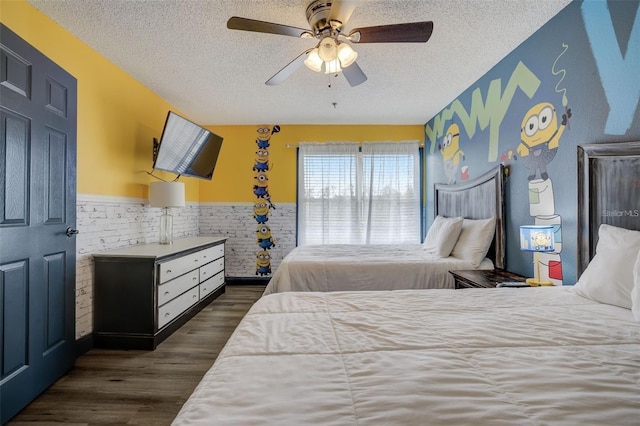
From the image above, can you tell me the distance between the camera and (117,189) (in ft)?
9.89

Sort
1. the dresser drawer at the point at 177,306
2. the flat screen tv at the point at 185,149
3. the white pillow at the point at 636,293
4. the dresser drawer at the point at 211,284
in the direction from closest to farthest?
1. the white pillow at the point at 636,293
2. the dresser drawer at the point at 177,306
3. the flat screen tv at the point at 185,149
4. the dresser drawer at the point at 211,284

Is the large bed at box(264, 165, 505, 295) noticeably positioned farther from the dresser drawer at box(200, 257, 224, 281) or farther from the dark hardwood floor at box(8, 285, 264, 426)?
the dresser drawer at box(200, 257, 224, 281)

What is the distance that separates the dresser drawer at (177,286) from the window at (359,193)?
195cm

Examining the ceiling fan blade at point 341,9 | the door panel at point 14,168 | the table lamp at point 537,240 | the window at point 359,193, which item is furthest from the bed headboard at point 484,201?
the door panel at point 14,168

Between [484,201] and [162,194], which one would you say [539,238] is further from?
[162,194]

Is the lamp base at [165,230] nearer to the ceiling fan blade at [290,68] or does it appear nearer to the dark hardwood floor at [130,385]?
the dark hardwood floor at [130,385]

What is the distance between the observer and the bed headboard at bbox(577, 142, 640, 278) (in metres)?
1.69

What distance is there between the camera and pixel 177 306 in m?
2.98

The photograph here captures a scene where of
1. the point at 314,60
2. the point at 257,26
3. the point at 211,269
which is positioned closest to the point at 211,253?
the point at 211,269

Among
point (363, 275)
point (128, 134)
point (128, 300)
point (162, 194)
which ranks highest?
point (128, 134)

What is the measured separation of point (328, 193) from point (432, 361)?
407 cm

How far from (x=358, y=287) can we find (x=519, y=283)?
1266 mm

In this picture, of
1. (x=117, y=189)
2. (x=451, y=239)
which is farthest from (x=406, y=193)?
(x=117, y=189)

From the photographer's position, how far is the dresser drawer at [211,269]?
3.61 meters
